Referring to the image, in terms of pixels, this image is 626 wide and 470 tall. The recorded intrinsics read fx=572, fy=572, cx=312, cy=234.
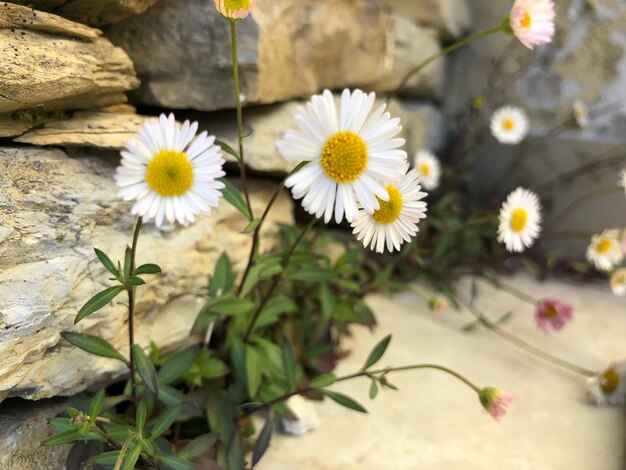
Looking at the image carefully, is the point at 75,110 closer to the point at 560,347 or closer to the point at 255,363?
the point at 255,363

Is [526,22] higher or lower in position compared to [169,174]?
higher

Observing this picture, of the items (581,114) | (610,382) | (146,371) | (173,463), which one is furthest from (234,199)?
(581,114)

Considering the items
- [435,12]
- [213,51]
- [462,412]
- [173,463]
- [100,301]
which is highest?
[435,12]

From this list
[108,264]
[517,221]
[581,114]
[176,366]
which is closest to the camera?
[108,264]

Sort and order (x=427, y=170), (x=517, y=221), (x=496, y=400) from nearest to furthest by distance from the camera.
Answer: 1. (x=496, y=400)
2. (x=517, y=221)
3. (x=427, y=170)

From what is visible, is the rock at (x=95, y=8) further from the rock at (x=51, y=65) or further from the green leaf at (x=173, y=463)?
the green leaf at (x=173, y=463)

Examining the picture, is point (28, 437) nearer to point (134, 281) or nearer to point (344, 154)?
point (134, 281)

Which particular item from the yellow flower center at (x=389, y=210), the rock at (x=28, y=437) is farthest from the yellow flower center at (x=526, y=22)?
the rock at (x=28, y=437)
